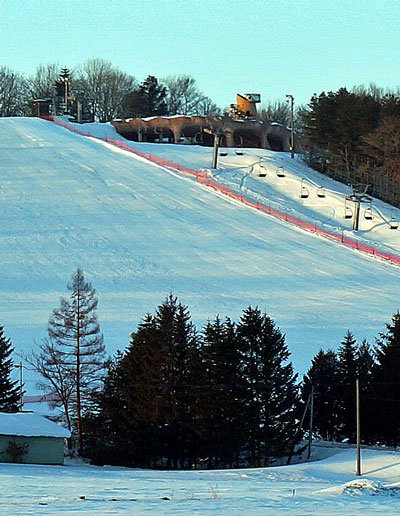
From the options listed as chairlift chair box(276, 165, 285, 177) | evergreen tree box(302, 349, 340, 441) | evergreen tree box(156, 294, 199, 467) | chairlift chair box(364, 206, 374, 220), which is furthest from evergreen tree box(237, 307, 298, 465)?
chairlift chair box(276, 165, 285, 177)

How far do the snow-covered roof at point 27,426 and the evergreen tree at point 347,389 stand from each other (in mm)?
8552

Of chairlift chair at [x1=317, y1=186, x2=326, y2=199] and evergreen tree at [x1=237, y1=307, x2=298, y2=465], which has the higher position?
chairlift chair at [x1=317, y1=186, x2=326, y2=199]

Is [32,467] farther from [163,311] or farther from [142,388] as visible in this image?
[163,311]

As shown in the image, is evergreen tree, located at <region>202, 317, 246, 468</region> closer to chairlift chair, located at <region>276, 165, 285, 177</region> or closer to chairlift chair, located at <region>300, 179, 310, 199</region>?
chairlift chair, located at <region>300, 179, 310, 199</region>

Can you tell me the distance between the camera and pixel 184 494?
16312 mm

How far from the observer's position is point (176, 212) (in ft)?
196

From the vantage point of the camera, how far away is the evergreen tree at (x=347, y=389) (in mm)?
29234

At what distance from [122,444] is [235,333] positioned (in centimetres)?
459

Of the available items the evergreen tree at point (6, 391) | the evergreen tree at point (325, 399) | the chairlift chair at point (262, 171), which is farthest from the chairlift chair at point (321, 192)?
the evergreen tree at point (6, 391)

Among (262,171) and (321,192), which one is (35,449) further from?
(262,171)

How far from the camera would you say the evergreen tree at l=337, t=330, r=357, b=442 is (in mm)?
29234

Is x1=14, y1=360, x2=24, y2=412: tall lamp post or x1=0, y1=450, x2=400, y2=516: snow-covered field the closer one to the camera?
x1=0, y1=450, x2=400, y2=516: snow-covered field

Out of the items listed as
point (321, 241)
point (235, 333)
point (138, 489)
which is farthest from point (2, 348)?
point (321, 241)

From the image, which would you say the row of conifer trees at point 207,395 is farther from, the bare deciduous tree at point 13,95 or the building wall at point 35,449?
the bare deciduous tree at point 13,95
